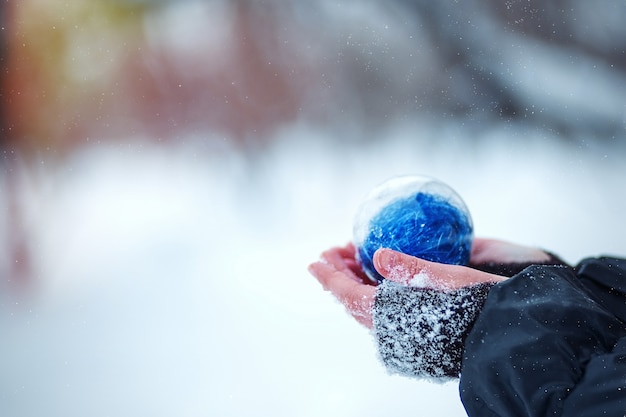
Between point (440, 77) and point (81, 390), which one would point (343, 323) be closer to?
point (81, 390)

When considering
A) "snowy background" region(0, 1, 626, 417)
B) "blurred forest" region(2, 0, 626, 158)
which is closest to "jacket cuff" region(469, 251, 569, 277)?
"snowy background" region(0, 1, 626, 417)

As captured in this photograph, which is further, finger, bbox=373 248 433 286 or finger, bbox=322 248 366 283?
finger, bbox=322 248 366 283

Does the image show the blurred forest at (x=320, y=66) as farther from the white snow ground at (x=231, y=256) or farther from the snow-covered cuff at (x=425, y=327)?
the snow-covered cuff at (x=425, y=327)

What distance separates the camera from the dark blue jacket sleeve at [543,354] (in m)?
0.51

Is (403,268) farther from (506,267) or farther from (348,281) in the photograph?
(506,267)

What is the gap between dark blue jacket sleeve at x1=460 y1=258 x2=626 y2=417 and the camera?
0.51 meters

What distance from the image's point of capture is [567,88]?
1.99 m

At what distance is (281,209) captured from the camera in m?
1.73

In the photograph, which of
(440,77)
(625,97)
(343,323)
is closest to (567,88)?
(625,97)

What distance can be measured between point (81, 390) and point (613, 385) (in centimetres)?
103

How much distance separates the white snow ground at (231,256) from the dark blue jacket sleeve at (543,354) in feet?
1.75

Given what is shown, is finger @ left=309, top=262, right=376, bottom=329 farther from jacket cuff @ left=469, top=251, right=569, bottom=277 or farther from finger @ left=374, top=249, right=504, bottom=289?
jacket cuff @ left=469, top=251, right=569, bottom=277

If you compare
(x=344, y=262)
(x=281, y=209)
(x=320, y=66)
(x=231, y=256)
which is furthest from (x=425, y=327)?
(x=320, y=66)

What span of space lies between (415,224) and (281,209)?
103 cm
